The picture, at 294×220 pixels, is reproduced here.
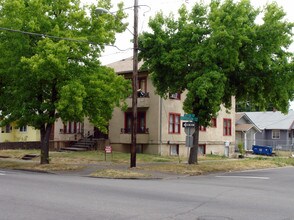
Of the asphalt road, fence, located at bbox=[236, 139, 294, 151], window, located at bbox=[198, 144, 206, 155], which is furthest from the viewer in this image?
fence, located at bbox=[236, 139, 294, 151]

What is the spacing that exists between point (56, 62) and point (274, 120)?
46.5m

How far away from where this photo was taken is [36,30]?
22.6 metres

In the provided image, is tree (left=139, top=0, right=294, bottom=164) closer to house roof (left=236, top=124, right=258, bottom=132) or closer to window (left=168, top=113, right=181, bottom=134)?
window (left=168, top=113, right=181, bottom=134)

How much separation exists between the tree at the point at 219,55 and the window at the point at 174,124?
9.66 m

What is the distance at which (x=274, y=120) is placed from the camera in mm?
61438

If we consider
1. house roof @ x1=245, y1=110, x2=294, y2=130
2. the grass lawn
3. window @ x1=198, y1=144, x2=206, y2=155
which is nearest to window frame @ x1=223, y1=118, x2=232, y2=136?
window @ x1=198, y1=144, x2=206, y2=155

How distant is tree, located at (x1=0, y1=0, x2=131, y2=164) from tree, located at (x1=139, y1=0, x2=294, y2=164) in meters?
2.65

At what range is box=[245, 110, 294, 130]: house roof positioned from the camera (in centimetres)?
5866

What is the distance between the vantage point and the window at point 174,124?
117ft

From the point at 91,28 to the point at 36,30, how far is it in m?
3.06

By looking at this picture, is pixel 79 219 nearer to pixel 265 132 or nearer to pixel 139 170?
pixel 139 170

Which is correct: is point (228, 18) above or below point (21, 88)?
above

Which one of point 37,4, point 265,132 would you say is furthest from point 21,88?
point 265,132

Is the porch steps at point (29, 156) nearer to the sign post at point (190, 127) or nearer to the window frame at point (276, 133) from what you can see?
the sign post at point (190, 127)
